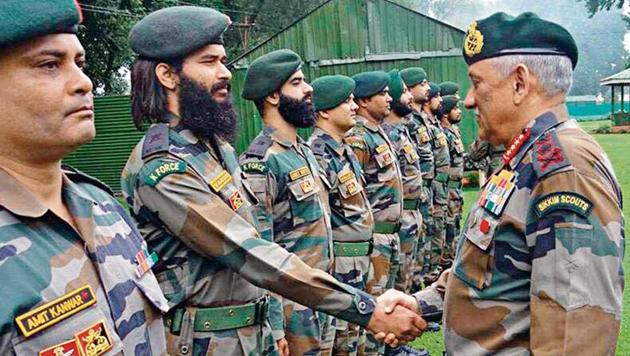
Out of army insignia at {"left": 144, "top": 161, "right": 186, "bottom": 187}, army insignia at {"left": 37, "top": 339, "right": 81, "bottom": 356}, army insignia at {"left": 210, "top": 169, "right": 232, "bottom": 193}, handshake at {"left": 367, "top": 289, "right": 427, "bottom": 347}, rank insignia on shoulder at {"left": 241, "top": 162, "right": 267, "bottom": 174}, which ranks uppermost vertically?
army insignia at {"left": 144, "top": 161, "right": 186, "bottom": 187}

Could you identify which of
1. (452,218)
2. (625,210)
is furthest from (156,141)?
(625,210)

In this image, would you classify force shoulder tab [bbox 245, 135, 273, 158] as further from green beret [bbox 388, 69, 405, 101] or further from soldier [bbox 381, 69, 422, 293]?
green beret [bbox 388, 69, 405, 101]

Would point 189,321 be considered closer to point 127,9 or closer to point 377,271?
point 377,271

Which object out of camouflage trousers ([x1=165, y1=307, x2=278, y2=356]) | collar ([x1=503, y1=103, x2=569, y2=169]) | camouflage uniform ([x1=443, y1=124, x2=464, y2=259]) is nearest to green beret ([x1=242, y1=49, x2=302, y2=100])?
camouflage trousers ([x1=165, y1=307, x2=278, y2=356])

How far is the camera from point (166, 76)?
2.87 m

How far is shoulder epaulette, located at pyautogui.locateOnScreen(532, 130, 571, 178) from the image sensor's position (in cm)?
191

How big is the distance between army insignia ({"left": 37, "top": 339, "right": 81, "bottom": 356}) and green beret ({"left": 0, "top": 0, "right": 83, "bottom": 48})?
76cm

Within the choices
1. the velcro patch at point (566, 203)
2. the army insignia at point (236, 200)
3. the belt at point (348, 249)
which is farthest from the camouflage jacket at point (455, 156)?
the velcro patch at point (566, 203)

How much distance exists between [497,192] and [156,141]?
142cm

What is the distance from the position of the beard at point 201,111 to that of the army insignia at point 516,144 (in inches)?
51.6

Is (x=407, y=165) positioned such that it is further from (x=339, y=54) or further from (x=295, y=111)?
(x=339, y=54)

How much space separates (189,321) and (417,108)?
606cm

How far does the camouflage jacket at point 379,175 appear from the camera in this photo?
5.57 m

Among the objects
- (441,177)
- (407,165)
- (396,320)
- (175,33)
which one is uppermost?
(175,33)
